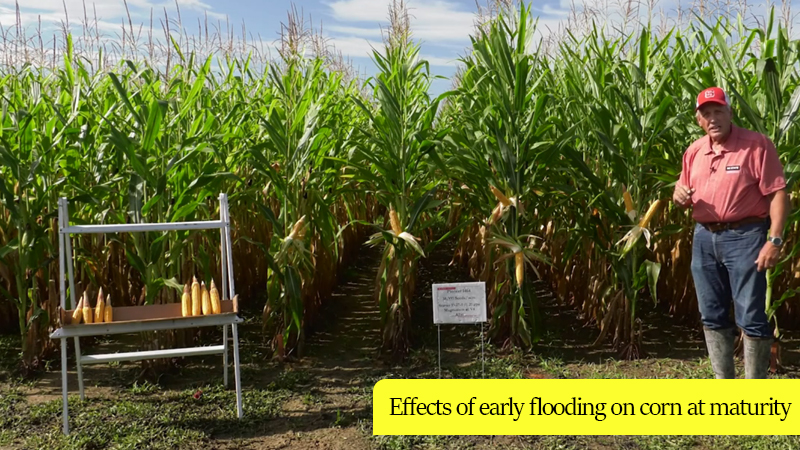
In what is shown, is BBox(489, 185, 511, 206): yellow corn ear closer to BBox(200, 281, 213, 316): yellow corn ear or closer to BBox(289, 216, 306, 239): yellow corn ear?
BBox(289, 216, 306, 239): yellow corn ear

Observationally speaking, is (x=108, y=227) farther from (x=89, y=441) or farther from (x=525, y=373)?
(x=525, y=373)

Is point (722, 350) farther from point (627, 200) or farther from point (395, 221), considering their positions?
point (395, 221)

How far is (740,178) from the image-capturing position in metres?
3.35

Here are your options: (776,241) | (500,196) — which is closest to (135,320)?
(500,196)

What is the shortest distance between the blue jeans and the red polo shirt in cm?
→ 10

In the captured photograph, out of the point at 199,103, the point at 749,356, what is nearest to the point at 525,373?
the point at 749,356

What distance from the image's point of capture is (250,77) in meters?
6.58

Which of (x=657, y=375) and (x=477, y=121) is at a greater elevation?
(x=477, y=121)

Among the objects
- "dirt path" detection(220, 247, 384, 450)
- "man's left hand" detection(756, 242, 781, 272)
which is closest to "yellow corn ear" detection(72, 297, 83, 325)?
"dirt path" detection(220, 247, 384, 450)

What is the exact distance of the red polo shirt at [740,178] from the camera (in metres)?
3.33

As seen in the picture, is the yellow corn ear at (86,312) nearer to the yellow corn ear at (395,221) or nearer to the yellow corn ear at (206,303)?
the yellow corn ear at (206,303)

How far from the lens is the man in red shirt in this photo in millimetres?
3330

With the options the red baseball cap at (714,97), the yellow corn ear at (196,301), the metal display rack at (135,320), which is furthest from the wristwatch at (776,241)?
the yellow corn ear at (196,301)

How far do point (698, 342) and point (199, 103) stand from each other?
4.74 meters
